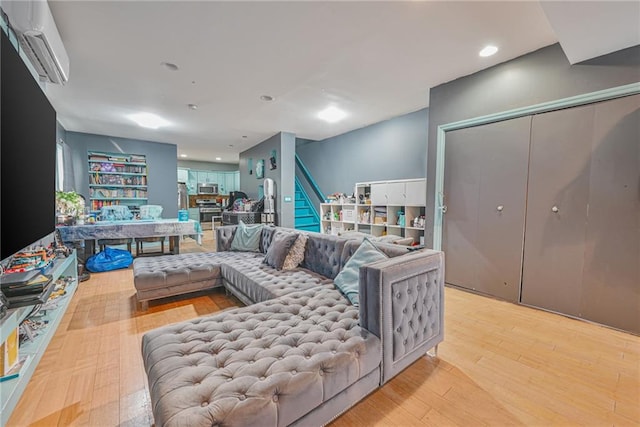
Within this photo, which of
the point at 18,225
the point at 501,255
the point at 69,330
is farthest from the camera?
the point at 501,255

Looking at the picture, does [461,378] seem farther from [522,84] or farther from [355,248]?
[522,84]

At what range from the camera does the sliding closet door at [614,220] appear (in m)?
2.16

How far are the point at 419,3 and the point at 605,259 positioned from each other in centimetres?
269

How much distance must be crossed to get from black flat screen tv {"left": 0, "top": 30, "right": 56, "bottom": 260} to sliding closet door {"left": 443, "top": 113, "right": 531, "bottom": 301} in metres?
3.82

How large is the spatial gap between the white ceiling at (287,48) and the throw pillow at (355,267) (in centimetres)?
191

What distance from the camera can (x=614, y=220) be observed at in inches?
88.8

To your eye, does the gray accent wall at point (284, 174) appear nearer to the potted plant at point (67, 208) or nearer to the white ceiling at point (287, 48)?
the white ceiling at point (287, 48)

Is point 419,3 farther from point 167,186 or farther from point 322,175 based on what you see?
point 167,186

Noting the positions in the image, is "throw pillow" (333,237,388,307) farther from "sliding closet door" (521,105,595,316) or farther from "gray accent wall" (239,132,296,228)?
"gray accent wall" (239,132,296,228)

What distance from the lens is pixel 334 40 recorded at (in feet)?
8.14

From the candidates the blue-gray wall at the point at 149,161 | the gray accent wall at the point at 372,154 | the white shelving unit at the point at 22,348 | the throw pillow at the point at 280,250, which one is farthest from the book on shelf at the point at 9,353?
the blue-gray wall at the point at 149,161

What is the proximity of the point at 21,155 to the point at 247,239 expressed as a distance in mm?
2329

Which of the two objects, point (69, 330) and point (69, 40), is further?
point (69, 40)

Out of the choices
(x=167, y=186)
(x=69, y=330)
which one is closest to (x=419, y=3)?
(x=69, y=330)
